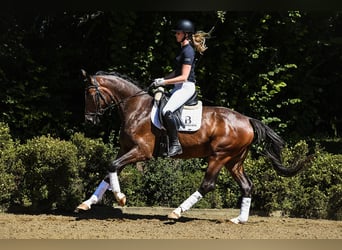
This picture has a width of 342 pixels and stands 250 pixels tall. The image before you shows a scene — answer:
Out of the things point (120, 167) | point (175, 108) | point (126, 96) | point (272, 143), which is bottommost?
point (120, 167)

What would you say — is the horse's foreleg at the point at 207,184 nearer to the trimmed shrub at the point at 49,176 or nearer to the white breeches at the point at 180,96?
the white breeches at the point at 180,96

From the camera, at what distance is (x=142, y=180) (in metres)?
10.3

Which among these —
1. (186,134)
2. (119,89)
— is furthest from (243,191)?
(119,89)

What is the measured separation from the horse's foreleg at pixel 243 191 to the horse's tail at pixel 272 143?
531 mm

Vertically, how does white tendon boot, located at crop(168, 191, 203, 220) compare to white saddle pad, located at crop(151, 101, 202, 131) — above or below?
below

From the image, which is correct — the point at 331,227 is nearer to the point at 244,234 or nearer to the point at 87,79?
the point at 244,234

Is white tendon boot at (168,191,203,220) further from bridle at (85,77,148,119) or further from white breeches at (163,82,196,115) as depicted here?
bridle at (85,77,148,119)

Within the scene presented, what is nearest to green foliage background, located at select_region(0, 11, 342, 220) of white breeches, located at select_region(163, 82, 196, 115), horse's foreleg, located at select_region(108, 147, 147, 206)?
horse's foreleg, located at select_region(108, 147, 147, 206)

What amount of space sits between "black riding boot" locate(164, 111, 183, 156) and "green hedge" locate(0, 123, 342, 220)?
1793 mm

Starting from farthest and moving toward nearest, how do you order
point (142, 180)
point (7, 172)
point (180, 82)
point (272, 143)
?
1. point (142, 180)
2. point (7, 172)
3. point (272, 143)
4. point (180, 82)

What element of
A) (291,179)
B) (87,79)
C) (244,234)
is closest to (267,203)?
(291,179)

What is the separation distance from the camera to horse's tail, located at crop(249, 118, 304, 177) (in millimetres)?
8352

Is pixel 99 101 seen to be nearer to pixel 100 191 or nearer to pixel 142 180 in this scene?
pixel 100 191

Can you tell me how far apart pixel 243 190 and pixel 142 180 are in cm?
253
